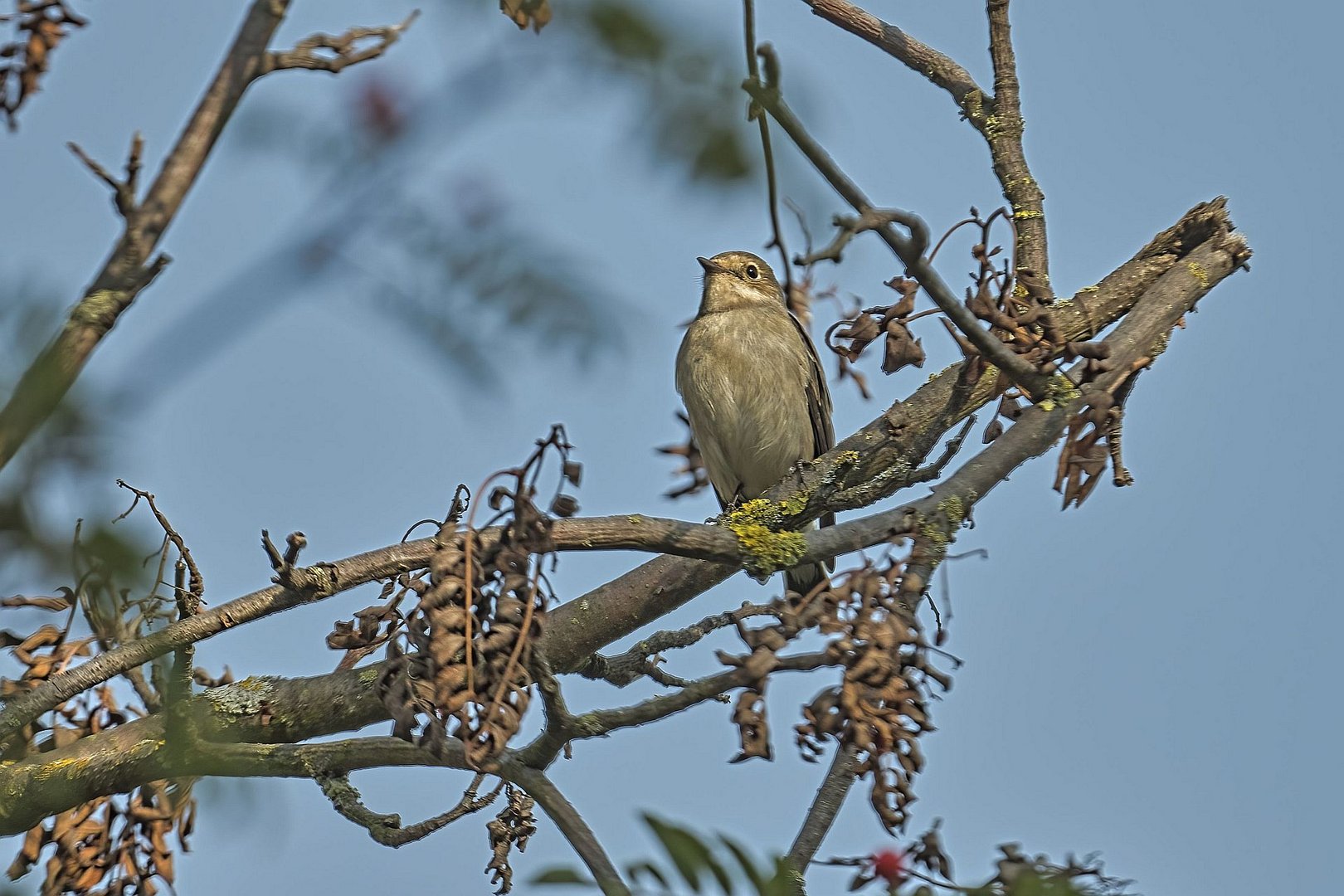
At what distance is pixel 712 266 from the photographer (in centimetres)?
1019

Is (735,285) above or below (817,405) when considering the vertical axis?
above

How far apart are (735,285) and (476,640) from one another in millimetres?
7213

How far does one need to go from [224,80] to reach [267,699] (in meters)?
3.73

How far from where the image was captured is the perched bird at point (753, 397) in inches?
370

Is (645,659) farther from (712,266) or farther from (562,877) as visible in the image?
(712,266)

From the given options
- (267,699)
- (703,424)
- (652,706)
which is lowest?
(652,706)

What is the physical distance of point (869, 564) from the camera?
11.5 feet

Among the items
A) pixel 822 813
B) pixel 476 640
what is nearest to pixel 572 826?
pixel 476 640

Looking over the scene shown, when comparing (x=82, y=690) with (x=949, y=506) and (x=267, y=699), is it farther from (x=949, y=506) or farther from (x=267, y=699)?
(x=949, y=506)

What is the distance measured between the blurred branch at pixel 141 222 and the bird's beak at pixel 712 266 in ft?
25.7

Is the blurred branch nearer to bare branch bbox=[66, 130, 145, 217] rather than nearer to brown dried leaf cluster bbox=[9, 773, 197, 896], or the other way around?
bare branch bbox=[66, 130, 145, 217]

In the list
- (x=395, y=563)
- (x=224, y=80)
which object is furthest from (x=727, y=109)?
(x=395, y=563)

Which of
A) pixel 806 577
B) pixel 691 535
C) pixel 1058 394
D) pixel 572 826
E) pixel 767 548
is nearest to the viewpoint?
pixel 572 826

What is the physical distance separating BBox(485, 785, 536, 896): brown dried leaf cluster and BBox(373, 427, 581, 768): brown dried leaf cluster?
5.61 ft
